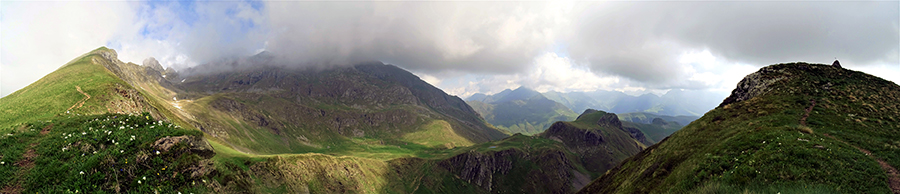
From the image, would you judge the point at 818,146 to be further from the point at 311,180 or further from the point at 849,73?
the point at 311,180

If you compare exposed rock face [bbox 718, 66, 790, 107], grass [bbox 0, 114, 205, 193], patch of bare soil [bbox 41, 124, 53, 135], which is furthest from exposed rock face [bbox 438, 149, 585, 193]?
grass [bbox 0, 114, 205, 193]

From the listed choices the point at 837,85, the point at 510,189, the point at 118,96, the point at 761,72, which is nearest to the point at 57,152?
the point at 118,96

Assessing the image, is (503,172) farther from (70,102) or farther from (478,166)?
(70,102)

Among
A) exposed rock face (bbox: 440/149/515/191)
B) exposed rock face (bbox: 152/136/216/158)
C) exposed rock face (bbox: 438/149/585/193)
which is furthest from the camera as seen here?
exposed rock face (bbox: 440/149/515/191)

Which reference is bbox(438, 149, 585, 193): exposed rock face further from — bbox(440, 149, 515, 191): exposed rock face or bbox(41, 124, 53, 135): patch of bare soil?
bbox(41, 124, 53, 135): patch of bare soil

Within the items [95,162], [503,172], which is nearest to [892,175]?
[95,162]
